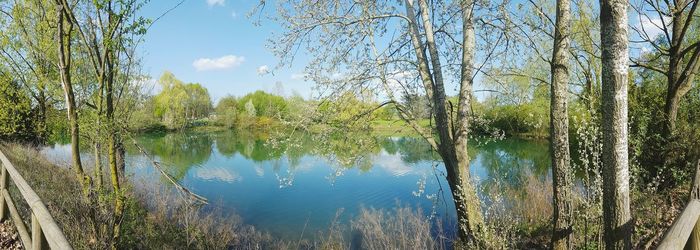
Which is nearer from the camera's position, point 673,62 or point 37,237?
point 37,237

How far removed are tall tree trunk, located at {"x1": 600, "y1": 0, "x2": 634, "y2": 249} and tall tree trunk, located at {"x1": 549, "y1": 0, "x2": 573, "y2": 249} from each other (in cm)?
125

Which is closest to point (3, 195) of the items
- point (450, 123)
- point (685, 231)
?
point (450, 123)

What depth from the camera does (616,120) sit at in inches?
106

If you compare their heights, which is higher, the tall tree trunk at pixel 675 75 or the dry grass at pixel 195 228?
the tall tree trunk at pixel 675 75

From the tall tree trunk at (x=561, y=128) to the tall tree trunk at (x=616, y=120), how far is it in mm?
1248

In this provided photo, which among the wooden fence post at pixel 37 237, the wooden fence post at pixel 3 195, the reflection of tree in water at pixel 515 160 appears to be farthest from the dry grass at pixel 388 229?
the wooden fence post at pixel 37 237

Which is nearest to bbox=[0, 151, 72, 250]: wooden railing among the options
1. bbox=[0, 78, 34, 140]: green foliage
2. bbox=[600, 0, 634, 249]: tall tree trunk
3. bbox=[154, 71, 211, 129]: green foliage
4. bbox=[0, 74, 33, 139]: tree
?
bbox=[600, 0, 634, 249]: tall tree trunk

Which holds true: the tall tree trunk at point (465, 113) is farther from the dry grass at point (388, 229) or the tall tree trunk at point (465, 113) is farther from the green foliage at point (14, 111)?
the green foliage at point (14, 111)

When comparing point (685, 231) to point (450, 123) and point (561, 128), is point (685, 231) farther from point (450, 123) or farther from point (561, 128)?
point (450, 123)

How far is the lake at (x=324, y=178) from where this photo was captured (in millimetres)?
6051

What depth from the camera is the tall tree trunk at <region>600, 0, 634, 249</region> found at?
2676mm

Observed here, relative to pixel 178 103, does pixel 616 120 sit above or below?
below

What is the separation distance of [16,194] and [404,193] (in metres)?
10.2

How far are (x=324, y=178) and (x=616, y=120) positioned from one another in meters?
14.4
